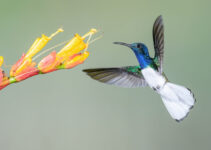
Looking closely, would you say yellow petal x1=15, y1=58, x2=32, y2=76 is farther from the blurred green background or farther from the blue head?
the blurred green background

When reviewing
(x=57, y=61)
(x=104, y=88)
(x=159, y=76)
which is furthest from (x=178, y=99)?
(x=104, y=88)

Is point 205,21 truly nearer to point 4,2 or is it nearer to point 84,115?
point 84,115

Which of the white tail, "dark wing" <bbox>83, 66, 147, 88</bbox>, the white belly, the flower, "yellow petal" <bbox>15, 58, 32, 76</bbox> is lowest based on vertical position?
the white tail

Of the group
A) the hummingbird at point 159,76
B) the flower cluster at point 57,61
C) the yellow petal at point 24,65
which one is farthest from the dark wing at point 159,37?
the yellow petal at point 24,65

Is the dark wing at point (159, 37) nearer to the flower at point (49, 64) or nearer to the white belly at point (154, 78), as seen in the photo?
the white belly at point (154, 78)

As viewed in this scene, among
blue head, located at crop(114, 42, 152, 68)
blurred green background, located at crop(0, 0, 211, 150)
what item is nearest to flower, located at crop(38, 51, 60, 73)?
blue head, located at crop(114, 42, 152, 68)

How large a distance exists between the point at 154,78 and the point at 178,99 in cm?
5

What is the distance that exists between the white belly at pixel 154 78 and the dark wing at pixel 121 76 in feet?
0.15

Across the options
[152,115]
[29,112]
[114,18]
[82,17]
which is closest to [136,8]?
[114,18]

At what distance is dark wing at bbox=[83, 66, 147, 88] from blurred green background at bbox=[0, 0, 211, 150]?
0.67 meters

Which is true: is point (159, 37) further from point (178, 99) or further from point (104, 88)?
point (104, 88)

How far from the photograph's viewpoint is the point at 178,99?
553 mm

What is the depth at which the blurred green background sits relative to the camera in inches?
51.3

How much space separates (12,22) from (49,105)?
1.20ft
